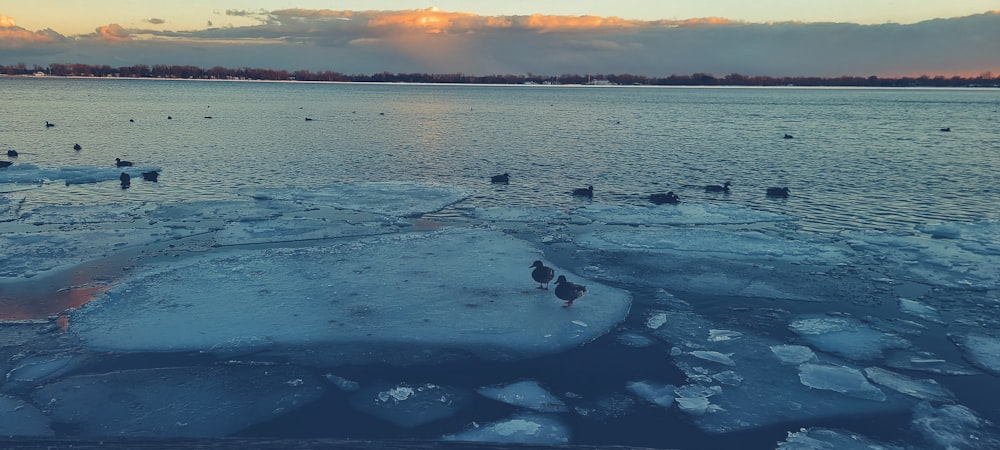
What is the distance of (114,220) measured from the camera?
64.2 feet

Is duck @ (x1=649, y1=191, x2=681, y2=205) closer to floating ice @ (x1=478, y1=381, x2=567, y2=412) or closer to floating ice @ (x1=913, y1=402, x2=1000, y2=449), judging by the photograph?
floating ice @ (x1=913, y1=402, x2=1000, y2=449)

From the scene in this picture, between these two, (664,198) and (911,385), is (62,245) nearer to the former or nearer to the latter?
(911,385)

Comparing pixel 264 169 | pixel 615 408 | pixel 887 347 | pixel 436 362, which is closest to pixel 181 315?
pixel 436 362

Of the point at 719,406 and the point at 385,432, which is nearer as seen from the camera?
the point at 385,432

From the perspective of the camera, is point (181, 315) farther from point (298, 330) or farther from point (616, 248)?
point (616, 248)

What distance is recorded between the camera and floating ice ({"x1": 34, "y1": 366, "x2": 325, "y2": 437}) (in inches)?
319

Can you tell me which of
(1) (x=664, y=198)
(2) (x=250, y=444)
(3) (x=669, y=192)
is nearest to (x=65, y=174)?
(1) (x=664, y=198)

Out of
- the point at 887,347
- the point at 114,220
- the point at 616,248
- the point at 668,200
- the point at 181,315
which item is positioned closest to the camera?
the point at 887,347

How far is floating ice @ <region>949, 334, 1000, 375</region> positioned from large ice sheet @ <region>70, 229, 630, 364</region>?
5619 mm

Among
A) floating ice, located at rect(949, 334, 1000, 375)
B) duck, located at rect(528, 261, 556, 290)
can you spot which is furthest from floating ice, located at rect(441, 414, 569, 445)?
floating ice, located at rect(949, 334, 1000, 375)

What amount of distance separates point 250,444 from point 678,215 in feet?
55.8

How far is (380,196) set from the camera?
79.6 feet

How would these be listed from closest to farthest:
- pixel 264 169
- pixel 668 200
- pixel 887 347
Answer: pixel 887 347 → pixel 668 200 → pixel 264 169

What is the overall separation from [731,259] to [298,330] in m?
10.5
